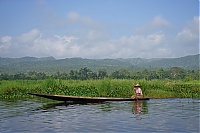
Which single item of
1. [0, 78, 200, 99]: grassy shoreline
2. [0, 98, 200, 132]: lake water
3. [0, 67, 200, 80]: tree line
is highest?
[0, 67, 200, 80]: tree line

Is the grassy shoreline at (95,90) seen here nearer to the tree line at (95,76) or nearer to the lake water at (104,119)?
the lake water at (104,119)

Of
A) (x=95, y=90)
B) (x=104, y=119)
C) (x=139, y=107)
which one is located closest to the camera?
(x=104, y=119)

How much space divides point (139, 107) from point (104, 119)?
4387 millimetres

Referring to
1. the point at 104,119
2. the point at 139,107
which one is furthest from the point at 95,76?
the point at 104,119

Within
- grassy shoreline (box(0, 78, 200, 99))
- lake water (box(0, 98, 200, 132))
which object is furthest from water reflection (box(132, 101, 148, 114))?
grassy shoreline (box(0, 78, 200, 99))

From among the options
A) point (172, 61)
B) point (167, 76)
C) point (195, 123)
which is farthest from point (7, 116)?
point (172, 61)

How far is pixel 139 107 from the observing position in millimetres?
17312

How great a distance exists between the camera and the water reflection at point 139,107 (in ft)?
51.8

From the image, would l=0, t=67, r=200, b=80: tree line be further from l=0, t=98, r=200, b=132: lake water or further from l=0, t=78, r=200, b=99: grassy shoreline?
l=0, t=98, r=200, b=132: lake water

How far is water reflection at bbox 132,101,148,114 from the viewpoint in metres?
15.8

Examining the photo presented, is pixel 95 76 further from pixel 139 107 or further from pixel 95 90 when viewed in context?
pixel 139 107

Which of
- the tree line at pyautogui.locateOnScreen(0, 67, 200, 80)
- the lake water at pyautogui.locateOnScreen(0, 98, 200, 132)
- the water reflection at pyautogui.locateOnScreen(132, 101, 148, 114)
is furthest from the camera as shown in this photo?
the tree line at pyautogui.locateOnScreen(0, 67, 200, 80)

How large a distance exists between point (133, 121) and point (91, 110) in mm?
3982

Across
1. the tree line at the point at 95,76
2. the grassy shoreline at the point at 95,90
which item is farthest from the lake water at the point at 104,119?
the tree line at the point at 95,76
